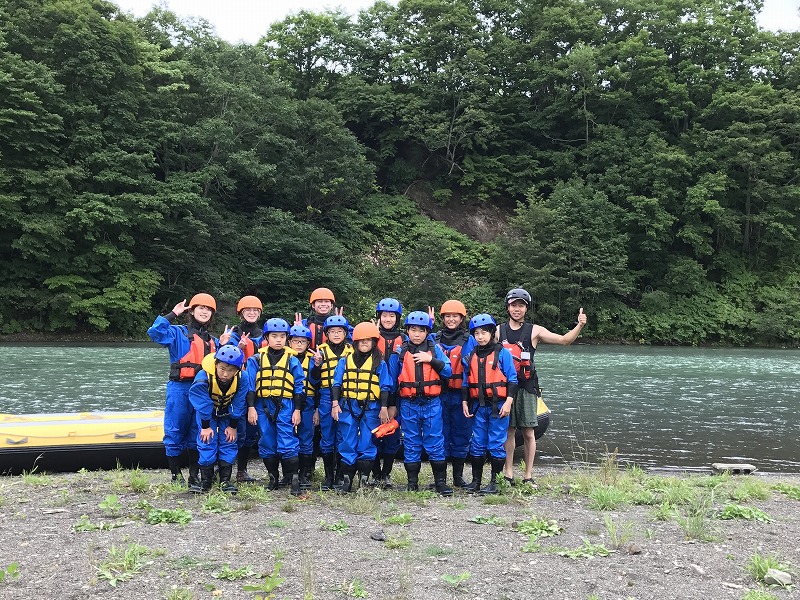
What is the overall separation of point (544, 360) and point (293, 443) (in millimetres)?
15437

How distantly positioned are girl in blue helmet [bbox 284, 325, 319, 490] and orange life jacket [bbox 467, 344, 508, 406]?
1484 millimetres

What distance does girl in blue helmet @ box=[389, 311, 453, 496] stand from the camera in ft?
16.9

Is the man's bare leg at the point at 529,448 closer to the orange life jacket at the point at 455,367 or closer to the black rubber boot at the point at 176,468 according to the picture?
the orange life jacket at the point at 455,367

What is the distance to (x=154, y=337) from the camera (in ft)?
17.3

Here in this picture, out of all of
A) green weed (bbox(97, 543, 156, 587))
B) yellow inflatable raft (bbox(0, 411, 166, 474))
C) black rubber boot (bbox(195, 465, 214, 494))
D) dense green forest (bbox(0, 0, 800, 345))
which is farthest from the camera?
dense green forest (bbox(0, 0, 800, 345))

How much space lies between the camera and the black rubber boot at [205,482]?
16.6ft

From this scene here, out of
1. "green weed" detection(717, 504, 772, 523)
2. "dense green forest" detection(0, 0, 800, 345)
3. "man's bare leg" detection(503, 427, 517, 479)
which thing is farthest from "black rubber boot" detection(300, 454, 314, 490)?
"dense green forest" detection(0, 0, 800, 345)

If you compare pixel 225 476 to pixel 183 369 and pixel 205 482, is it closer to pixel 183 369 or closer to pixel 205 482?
pixel 205 482

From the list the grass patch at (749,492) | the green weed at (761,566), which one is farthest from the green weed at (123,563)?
the grass patch at (749,492)

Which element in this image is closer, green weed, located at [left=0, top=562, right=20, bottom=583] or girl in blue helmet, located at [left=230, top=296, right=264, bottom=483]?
green weed, located at [left=0, top=562, right=20, bottom=583]

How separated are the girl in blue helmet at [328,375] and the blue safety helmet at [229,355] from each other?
74 cm

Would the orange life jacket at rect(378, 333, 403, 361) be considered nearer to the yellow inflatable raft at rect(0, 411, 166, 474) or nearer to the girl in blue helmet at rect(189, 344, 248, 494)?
the girl in blue helmet at rect(189, 344, 248, 494)

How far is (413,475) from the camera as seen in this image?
5.34m

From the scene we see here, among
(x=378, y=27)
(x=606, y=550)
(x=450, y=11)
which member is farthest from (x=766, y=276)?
(x=606, y=550)
